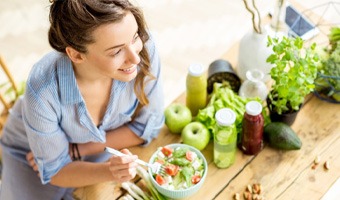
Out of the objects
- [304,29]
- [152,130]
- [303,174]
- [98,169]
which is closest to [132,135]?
[152,130]

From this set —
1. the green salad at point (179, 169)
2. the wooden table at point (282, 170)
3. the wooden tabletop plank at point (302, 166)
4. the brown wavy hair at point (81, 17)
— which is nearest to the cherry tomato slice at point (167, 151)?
the green salad at point (179, 169)

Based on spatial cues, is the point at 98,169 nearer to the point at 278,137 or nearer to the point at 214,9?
the point at 278,137

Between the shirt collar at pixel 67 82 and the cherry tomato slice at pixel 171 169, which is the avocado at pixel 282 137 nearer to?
the cherry tomato slice at pixel 171 169

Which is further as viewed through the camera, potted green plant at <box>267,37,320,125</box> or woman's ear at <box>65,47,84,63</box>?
potted green plant at <box>267,37,320,125</box>

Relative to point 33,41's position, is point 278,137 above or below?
above

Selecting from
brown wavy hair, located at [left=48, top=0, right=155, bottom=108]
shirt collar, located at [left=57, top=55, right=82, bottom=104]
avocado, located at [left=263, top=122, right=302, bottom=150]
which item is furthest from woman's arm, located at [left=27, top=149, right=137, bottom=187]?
avocado, located at [left=263, top=122, right=302, bottom=150]

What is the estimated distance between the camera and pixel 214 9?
3.03 meters

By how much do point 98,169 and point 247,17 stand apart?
1776 mm

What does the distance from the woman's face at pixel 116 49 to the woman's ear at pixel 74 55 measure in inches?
0.7

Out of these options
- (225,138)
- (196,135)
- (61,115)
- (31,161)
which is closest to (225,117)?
(225,138)

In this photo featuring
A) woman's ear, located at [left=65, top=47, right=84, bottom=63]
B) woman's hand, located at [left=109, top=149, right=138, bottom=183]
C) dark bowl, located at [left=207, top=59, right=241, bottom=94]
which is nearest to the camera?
woman's ear, located at [left=65, top=47, right=84, bottom=63]

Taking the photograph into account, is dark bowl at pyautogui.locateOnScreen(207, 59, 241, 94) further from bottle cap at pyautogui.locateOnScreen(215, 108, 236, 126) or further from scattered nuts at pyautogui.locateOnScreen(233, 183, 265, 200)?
scattered nuts at pyautogui.locateOnScreen(233, 183, 265, 200)

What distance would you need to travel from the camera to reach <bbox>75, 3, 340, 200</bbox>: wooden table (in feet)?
5.01

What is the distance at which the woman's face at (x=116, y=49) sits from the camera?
4.12ft
